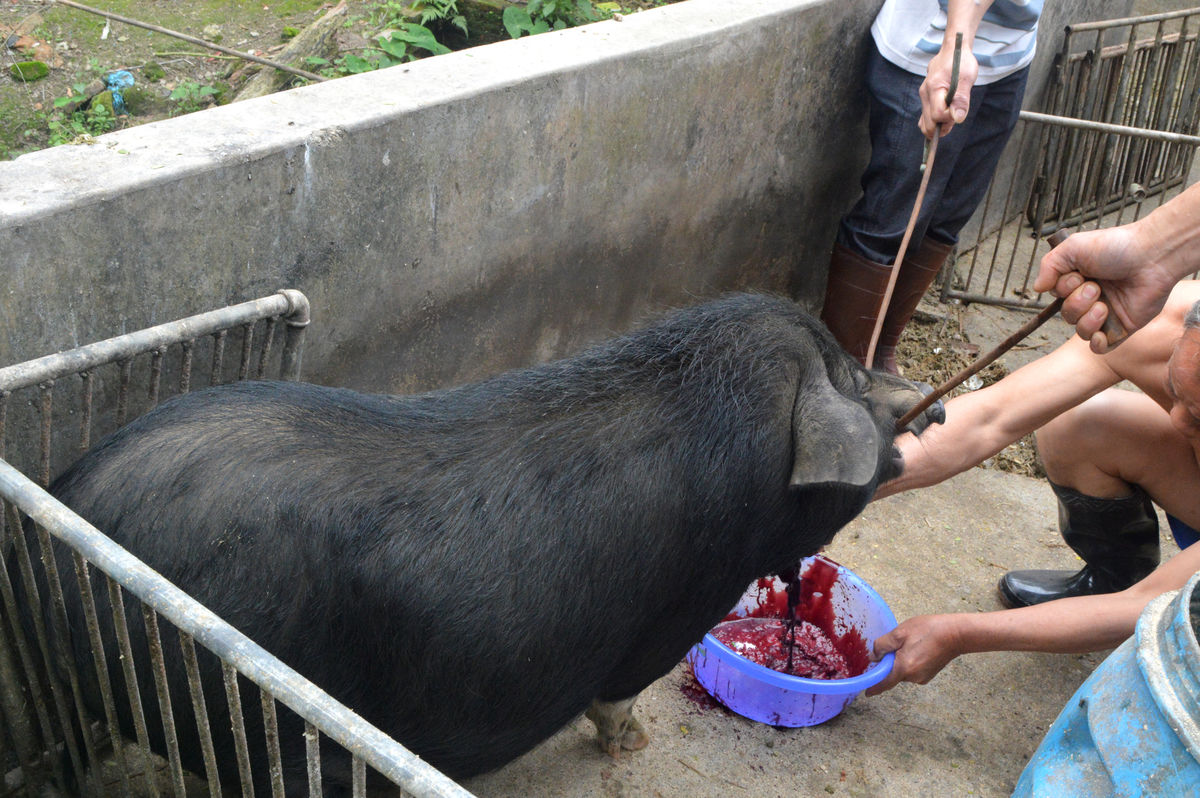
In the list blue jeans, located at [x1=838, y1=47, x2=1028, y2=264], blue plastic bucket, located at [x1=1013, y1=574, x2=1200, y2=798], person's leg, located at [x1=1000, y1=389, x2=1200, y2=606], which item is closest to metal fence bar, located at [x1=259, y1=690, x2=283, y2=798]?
blue plastic bucket, located at [x1=1013, y1=574, x2=1200, y2=798]

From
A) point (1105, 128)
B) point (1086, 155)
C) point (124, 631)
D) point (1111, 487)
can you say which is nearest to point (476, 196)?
point (124, 631)

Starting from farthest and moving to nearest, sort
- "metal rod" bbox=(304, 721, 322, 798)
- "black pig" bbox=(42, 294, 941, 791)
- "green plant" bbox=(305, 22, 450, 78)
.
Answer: "green plant" bbox=(305, 22, 450, 78) < "black pig" bbox=(42, 294, 941, 791) < "metal rod" bbox=(304, 721, 322, 798)

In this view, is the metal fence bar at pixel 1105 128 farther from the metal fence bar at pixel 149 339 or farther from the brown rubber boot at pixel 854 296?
the metal fence bar at pixel 149 339

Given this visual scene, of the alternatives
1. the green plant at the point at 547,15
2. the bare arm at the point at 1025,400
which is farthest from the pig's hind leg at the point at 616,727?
the green plant at the point at 547,15

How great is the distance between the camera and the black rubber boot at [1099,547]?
128 inches

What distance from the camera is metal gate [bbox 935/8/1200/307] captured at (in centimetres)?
541

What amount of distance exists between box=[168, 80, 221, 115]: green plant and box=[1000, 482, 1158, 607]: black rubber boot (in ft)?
12.0

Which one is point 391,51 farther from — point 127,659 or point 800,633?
point 127,659

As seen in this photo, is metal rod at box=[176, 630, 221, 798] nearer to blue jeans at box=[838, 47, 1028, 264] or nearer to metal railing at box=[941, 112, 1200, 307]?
blue jeans at box=[838, 47, 1028, 264]

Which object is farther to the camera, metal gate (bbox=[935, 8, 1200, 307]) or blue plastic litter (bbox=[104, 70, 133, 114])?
metal gate (bbox=[935, 8, 1200, 307])

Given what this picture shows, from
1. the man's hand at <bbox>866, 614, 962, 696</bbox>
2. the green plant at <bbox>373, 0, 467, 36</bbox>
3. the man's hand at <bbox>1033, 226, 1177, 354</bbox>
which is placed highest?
the green plant at <bbox>373, 0, 467, 36</bbox>

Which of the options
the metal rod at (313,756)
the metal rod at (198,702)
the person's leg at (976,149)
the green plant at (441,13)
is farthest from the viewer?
the green plant at (441,13)

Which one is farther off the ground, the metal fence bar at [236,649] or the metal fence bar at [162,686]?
the metal fence bar at [236,649]

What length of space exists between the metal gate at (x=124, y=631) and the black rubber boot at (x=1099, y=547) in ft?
7.53
